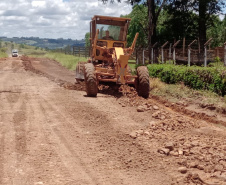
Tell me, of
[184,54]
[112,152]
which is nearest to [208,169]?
[112,152]

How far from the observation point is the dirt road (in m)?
5.55

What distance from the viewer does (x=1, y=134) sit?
7.62m

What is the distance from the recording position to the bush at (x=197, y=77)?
43.3 ft

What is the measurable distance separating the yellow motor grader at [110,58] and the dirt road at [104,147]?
7.43ft

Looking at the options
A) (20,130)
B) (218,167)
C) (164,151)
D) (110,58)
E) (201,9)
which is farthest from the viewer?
(201,9)

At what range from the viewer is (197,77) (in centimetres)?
1471

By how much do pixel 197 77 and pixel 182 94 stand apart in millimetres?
984

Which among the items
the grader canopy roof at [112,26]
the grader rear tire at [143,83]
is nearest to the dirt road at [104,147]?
the grader rear tire at [143,83]

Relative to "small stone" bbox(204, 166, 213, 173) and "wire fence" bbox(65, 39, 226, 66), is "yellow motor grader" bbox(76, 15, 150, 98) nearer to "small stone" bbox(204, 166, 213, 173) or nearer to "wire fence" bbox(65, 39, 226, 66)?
"wire fence" bbox(65, 39, 226, 66)

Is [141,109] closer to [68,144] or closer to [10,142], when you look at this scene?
[68,144]

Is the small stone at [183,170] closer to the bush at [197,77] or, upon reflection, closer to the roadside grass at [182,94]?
the roadside grass at [182,94]

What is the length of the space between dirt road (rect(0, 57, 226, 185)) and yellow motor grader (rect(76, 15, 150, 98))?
2.26 m

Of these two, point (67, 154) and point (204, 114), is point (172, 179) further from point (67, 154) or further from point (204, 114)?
point (204, 114)

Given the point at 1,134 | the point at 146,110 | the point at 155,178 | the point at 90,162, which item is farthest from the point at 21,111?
the point at 155,178
